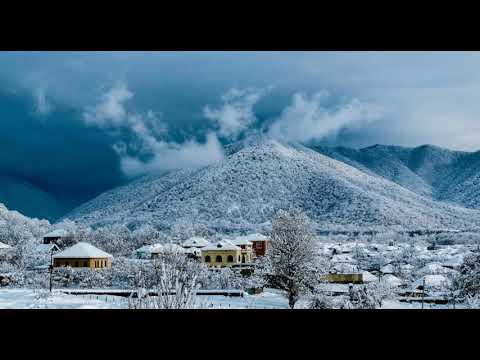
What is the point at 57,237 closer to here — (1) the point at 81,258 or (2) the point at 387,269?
(1) the point at 81,258

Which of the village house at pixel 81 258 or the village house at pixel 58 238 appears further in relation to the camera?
the village house at pixel 58 238

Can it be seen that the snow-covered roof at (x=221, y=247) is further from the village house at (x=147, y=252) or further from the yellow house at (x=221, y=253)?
the village house at (x=147, y=252)

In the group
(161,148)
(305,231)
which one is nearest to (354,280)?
(305,231)

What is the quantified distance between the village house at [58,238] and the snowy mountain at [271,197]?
41.6 feet

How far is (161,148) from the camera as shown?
5253 cm

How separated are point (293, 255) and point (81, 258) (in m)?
11.4

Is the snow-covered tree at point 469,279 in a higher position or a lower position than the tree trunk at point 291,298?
higher

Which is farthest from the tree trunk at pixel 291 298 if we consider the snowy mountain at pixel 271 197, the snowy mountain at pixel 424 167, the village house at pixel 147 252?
the snowy mountain at pixel 424 167

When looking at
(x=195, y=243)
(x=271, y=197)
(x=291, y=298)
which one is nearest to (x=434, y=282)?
(x=291, y=298)

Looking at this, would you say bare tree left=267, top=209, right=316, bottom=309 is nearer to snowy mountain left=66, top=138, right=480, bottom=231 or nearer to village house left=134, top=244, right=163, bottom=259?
village house left=134, top=244, right=163, bottom=259

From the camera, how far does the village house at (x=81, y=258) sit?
872 inches

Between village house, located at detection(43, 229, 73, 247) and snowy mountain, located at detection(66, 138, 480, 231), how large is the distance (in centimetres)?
1269
